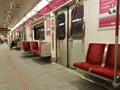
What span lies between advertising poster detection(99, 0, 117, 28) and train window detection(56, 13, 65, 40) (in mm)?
2224

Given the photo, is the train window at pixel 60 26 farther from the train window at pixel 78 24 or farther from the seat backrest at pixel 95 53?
the seat backrest at pixel 95 53

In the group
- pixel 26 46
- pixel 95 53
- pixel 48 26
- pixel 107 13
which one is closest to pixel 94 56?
pixel 95 53

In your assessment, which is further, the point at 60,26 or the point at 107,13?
the point at 60,26

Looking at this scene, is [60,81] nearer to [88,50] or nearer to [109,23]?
[88,50]

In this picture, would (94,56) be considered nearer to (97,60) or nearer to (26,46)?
(97,60)

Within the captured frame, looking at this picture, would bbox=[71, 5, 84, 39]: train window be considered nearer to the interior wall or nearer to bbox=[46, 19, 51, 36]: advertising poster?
the interior wall

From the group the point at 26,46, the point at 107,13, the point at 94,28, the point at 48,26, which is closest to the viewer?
the point at 107,13

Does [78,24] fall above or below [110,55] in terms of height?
above

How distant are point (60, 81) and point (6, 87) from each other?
1.17 m

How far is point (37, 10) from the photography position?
9.20 m

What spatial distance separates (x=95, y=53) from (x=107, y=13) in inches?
35.0

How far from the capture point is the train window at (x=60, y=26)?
5.50 m

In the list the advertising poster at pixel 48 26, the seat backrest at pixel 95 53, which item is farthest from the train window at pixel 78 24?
the advertising poster at pixel 48 26

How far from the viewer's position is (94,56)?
3.41 meters
